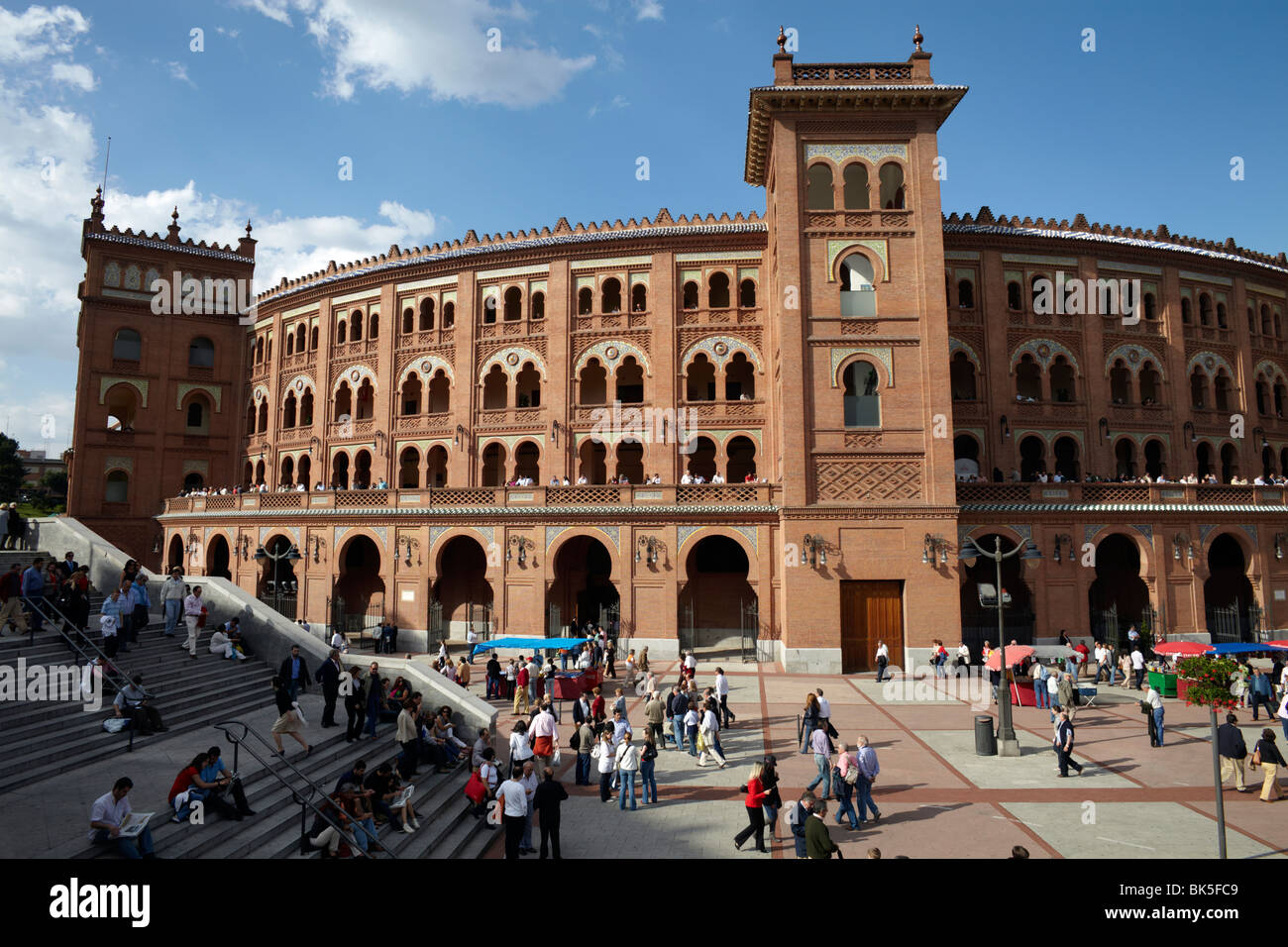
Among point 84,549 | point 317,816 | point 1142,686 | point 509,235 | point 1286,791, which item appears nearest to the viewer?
point 317,816

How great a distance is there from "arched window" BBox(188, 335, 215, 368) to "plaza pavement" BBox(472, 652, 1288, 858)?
33.8 meters

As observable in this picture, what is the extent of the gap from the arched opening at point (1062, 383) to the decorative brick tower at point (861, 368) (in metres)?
10.4

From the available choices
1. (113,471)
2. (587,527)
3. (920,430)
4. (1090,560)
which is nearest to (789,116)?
(920,430)

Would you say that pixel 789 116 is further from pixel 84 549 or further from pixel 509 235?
pixel 84 549

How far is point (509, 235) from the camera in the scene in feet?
115

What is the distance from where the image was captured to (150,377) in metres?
40.6

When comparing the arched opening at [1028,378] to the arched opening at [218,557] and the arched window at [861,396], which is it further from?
the arched opening at [218,557]

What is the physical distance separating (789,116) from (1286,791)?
2578cm

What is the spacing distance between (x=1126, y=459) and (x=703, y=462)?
20.1 metres

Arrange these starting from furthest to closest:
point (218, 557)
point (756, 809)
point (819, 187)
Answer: point (218, 557), point (819, 187), point (756, 809)

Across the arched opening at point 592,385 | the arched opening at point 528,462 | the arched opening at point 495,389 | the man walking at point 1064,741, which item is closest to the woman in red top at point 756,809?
the man walking at point 1064,741

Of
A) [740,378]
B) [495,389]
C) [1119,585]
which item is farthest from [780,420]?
[1119,585]

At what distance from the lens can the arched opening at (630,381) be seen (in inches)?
1324

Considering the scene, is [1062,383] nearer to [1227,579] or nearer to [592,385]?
[1227,579]
